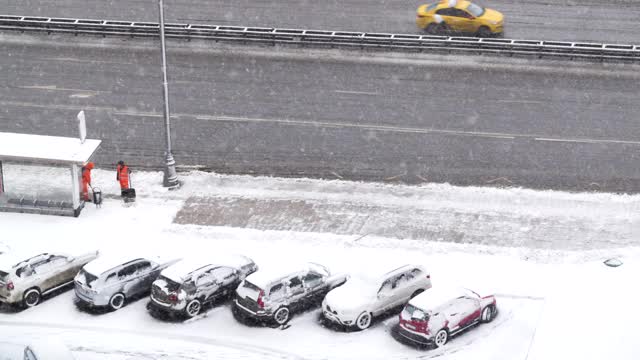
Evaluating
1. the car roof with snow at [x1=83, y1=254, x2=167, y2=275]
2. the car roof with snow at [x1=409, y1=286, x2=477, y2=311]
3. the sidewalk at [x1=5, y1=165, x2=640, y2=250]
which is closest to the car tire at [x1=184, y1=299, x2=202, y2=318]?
the car roof with snow at [x1=83, y1=254, x2=167, y2=275]

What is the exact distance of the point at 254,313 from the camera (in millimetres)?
25141

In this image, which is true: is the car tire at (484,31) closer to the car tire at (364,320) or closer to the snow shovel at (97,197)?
the snow shovel at (97,197)

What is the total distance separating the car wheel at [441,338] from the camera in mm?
24234

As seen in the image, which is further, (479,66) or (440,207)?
(479,66)

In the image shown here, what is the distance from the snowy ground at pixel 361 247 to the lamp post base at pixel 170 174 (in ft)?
0.98

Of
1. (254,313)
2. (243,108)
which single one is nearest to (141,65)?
(243,108)

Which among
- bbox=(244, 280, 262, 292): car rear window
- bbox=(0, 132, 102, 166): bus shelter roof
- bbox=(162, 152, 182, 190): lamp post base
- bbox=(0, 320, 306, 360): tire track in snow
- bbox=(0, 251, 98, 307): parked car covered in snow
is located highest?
bbox=(0, 132, 102, 166): bus shelter roof

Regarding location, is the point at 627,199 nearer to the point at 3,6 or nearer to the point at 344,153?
the point at 344,153

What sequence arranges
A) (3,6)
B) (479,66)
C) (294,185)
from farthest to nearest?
(3,6)
(479,66)
(294,185)

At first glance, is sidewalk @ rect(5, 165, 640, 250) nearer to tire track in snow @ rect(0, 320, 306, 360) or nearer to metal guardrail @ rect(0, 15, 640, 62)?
tire track in snow @ rect(0, 320, 306, 360)

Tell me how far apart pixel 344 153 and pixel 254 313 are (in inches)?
437

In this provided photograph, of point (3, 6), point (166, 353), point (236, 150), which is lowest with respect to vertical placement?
point (166, 353)

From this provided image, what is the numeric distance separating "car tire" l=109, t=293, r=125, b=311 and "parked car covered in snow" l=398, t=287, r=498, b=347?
764 cm

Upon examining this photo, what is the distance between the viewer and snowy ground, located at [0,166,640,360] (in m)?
24.6
